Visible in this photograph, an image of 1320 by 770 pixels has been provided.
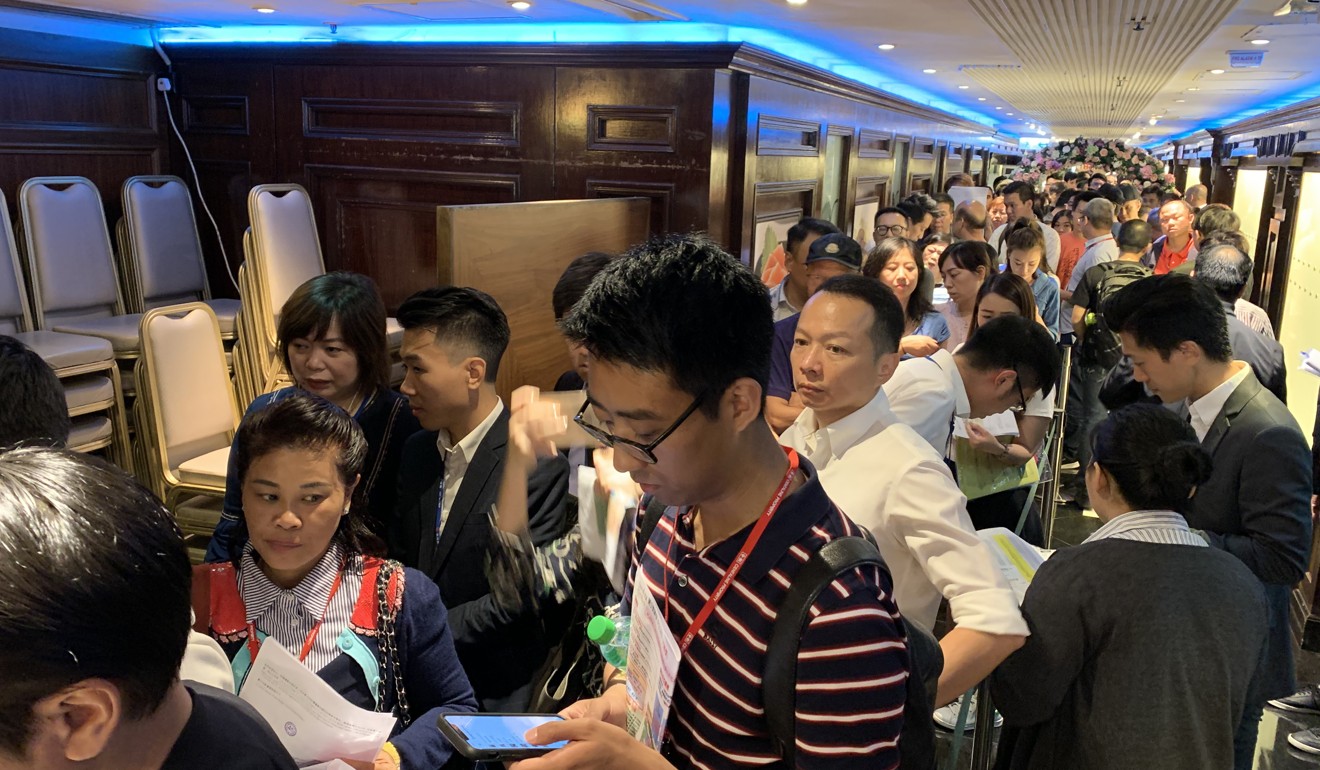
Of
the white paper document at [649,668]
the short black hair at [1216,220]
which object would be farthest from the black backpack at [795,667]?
the short black hair at [1216,220]

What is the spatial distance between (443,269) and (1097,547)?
1843 mm

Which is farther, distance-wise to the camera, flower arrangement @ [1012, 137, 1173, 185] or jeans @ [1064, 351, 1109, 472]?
flower arrangement @ [1012, 137, 1173, 185]

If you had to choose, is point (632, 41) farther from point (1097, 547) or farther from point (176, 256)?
point (1097, 547)

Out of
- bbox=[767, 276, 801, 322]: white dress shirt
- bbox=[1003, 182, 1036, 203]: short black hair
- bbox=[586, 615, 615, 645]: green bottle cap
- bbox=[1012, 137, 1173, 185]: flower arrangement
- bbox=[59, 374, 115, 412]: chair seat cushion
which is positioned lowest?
bbox=[59, 374, 115, 412]: chair seat cushion

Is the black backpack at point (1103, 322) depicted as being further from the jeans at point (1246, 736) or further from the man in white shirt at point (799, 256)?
the jeans at point (1246, 736)

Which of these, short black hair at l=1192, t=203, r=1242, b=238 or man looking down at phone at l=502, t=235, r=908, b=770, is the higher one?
short black hair at l=1192, t=203, r=1242, b=238

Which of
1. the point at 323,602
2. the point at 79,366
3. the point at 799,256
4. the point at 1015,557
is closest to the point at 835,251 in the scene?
the point at 799,256

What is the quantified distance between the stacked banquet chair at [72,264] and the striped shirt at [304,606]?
3245 millimetres

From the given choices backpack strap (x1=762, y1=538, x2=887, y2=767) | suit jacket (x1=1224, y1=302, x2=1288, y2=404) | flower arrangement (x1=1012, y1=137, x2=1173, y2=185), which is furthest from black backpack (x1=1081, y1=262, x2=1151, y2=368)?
flower arrangement (x1=1012, y1=137, x2=1173, y2=185)

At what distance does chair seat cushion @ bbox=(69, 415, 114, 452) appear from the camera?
3.95m

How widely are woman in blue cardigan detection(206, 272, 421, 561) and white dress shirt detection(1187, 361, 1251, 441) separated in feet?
6.35

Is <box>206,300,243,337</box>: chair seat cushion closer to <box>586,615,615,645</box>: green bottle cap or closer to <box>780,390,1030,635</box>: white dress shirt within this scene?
<box>780,390,1030,635</box>: white dress shirt

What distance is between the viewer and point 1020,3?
367 centimetres

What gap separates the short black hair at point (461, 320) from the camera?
2189 millimetres
